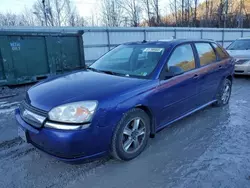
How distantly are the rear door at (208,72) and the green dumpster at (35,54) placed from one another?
5484 millimetres

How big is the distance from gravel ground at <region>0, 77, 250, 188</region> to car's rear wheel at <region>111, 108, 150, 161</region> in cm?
13

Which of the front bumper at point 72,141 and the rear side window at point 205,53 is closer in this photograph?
the front bumper at point 72,141

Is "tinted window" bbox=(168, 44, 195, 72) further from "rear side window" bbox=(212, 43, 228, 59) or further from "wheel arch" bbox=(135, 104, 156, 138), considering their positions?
"rear side window" bbox=(212, 43, 228, 59)

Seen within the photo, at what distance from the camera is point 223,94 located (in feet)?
15.4

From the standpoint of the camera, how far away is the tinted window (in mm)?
3254

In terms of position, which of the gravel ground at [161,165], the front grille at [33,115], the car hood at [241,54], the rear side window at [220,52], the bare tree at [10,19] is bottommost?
the gravel ground at [161,165]

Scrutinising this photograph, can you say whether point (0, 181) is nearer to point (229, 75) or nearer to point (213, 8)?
point (229, 75)

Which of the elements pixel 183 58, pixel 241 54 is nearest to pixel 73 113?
pixel 183 58

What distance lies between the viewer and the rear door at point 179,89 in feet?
9.86

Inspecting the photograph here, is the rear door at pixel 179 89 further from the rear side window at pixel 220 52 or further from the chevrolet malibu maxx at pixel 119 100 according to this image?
the rear side window at pixel 220 52

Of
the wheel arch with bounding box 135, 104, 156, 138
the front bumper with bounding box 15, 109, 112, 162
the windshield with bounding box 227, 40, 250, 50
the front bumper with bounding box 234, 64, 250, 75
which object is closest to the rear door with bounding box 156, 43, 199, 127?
the wheel arch with bounding box 135, 104, 156, 138

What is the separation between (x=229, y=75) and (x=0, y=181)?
4.70 metres

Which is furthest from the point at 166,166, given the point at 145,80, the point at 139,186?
the point at 145,80

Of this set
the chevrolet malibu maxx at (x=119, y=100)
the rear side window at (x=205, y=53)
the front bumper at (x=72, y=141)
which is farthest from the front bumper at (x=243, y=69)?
the front bumper at (x=72, y=141)
